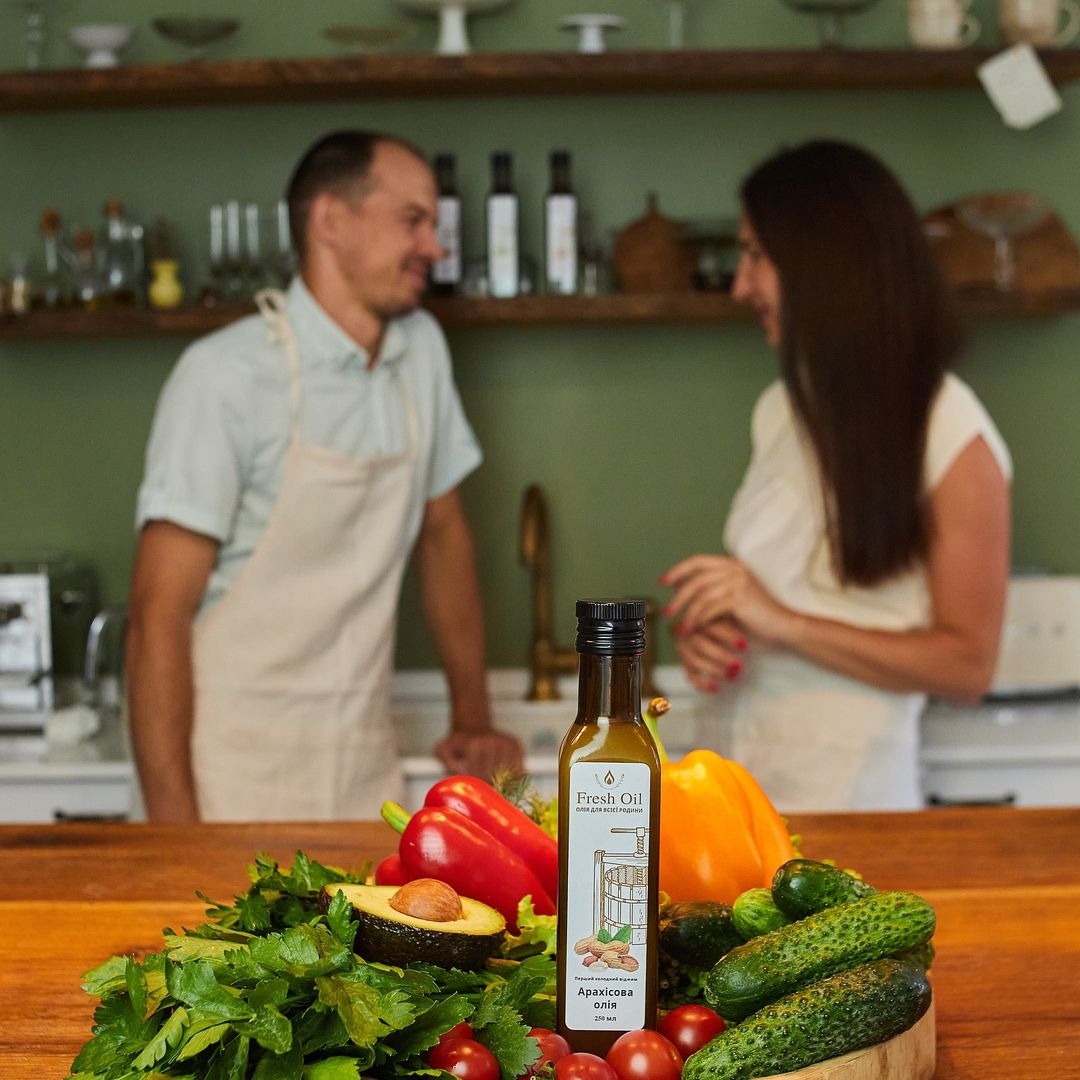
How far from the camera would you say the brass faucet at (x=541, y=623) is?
8.70 ft

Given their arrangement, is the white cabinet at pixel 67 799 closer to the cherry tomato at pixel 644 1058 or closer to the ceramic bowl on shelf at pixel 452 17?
the ceramic bowl on shelf at pixel 452 17

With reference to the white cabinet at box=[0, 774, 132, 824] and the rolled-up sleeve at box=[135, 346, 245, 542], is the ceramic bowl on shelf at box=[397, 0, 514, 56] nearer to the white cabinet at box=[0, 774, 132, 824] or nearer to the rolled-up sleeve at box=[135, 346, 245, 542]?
the rolled-up sleeve at box=[135, 346, 245, 542]

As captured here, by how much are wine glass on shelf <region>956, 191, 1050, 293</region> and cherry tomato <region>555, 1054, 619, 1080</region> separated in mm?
2079

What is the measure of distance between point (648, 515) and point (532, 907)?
1955 mm

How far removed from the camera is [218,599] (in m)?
2.25

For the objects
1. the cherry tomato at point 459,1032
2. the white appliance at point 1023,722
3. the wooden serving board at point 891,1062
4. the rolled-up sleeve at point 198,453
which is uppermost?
the rolled-up sleeve at point 198,453

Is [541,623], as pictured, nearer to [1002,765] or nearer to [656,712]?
[1002,765]

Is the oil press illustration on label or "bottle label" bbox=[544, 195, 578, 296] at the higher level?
"bottle label" bbox=[544, 195, 578, 296]

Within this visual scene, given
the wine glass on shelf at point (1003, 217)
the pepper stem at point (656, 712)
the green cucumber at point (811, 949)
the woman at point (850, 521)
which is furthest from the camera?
the wine glass on shelf at point (1003, 217)

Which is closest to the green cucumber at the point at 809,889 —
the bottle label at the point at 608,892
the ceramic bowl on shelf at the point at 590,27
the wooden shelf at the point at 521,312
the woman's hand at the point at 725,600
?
the bottle label at the point at 608,892

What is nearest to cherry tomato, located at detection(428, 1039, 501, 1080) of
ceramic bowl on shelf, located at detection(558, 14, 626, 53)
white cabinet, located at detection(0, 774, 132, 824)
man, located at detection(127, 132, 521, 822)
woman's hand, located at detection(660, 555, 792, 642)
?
woman's hand, located at detection(660, 555, 792, 642)

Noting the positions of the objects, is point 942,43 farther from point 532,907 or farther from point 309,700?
point 532,907

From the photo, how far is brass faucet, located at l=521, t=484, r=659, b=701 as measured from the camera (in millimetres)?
2650

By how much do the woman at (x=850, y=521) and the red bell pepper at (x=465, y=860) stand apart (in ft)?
4.11
